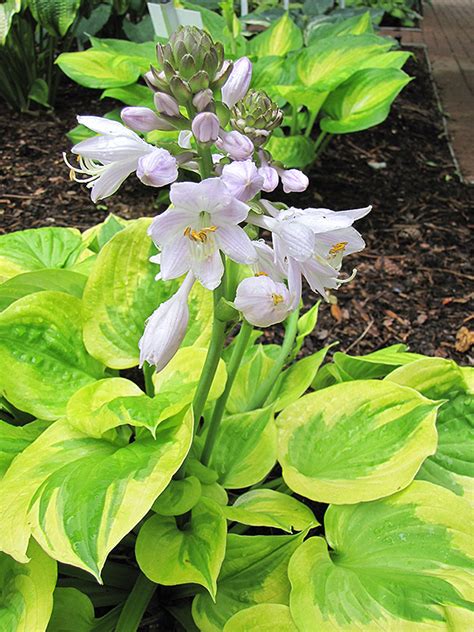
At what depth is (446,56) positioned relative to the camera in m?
5.86

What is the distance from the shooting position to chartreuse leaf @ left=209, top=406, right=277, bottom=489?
1421mm

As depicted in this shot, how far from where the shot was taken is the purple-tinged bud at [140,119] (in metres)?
0.98

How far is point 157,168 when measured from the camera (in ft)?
2.91

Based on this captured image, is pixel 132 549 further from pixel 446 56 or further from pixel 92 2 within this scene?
pixel 446 56

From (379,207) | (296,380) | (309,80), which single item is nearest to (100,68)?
(309,80)

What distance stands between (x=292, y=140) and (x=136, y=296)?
177 cm

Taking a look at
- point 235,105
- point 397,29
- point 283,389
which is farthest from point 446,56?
point 235,105

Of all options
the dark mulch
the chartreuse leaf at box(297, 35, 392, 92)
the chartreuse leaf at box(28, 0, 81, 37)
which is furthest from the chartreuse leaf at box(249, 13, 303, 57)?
the chartreuse leaf at box(28, 0, 81, 37)

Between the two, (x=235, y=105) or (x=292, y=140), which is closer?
(x=235, y=105)

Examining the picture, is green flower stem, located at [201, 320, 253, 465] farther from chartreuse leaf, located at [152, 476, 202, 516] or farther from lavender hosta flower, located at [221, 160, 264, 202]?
lavender hosta flower, located at [221, 160, 264, 202]

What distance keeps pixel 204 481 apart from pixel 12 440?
0.42 meters

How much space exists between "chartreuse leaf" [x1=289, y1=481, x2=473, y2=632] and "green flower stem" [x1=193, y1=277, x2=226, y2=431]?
0.34 metres

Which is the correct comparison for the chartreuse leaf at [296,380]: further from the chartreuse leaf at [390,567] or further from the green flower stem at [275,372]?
the chartreuse leaf at [390,567]

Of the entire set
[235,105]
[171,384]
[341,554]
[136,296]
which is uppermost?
[235,105]
